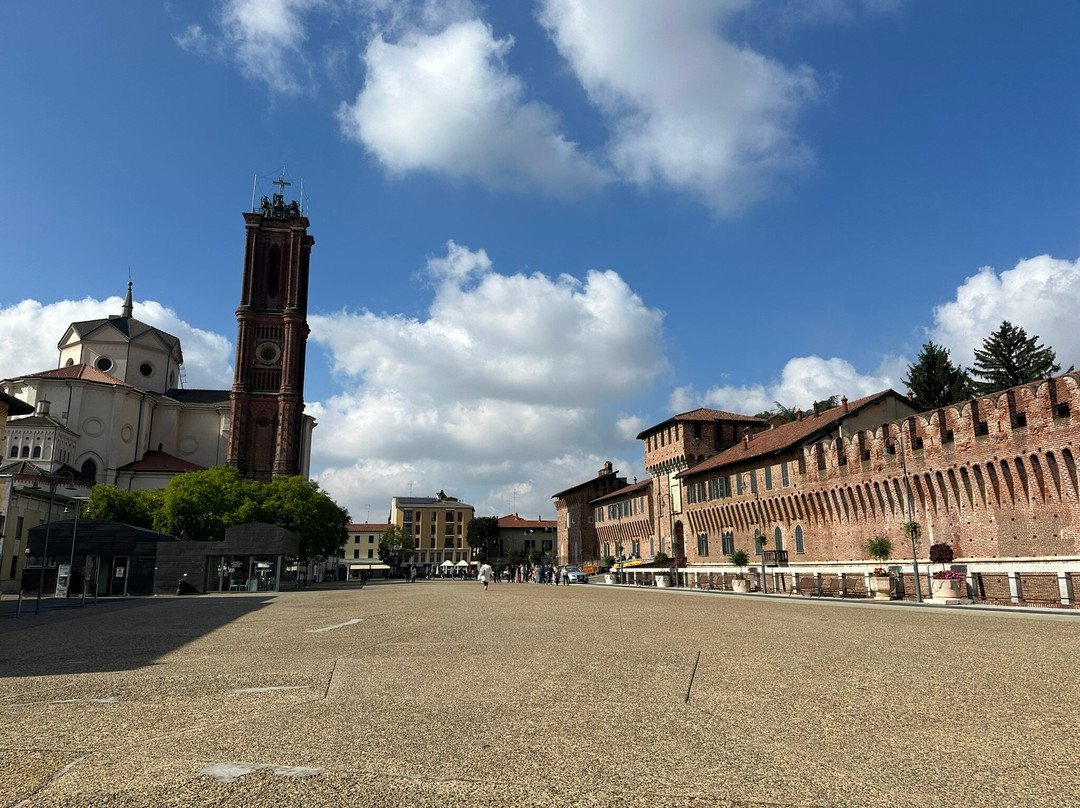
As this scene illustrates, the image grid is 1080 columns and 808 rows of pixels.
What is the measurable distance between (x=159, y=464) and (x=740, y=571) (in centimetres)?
5701

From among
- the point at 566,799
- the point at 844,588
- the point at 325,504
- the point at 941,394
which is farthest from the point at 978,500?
the point at 325,504

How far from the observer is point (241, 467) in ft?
257

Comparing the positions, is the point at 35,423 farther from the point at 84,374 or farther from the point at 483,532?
the point at 483,532

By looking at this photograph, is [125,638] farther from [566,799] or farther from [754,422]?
[754,422]

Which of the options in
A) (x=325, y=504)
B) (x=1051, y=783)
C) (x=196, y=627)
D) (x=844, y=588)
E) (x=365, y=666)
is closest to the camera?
(x=1051, y=783)

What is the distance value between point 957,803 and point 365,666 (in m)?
7.08

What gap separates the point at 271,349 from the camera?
83562 mm

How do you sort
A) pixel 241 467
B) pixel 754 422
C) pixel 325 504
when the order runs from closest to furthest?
pixel 325 504 → pixel 754 422 → pixel 241 467

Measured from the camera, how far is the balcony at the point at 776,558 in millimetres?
47906

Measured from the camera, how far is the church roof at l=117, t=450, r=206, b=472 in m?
74.2

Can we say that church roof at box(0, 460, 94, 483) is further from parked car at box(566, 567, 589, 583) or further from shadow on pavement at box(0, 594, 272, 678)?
shadow on pavement at box(0, 594, 272, 678)

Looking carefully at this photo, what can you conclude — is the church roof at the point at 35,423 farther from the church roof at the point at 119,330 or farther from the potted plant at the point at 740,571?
the potted plant at the point at 740,571

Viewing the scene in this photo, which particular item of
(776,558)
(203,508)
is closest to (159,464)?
(203,508)

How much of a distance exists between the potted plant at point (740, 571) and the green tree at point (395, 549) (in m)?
71.9
